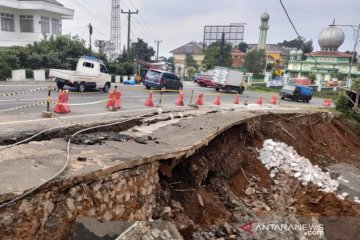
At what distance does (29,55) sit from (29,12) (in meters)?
9.66

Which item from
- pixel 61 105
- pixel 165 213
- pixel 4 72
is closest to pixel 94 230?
pixel 165 213

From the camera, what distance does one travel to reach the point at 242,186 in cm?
970

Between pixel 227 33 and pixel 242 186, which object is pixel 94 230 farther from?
pixel 227 33

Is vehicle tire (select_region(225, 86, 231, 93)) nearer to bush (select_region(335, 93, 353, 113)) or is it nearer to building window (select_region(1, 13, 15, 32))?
bush (select_region(335, 93, 353, 113))

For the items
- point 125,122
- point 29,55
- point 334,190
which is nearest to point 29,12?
point 29,55

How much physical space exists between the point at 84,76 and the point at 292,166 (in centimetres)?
1293

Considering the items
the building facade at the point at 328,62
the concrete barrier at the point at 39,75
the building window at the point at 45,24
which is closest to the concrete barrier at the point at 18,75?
A: the concrete barrier at the point at 39,75

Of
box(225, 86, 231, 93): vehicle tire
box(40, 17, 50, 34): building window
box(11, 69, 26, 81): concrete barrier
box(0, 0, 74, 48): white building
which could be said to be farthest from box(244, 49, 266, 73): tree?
box(11, 69, 26, 81): concrete barrier

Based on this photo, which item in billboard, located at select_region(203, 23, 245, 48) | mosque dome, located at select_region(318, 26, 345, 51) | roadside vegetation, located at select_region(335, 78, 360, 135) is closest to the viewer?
roadside vegetation, located at select_region(335, 78, 360, 135)

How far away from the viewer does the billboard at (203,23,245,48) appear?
64.7 meters

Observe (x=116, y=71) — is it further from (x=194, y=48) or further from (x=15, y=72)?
(x=194, y=48)

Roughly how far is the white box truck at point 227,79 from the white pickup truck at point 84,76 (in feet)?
43.2

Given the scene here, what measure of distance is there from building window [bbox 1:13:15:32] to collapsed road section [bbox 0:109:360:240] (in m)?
30.9

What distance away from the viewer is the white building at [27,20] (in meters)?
33.8
